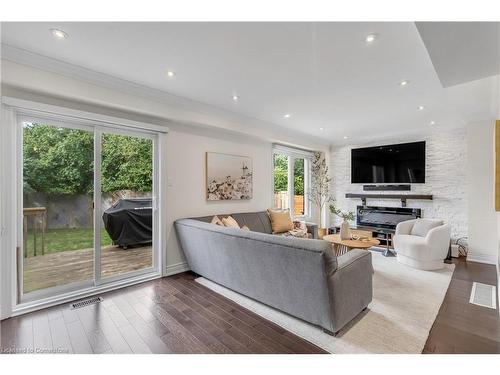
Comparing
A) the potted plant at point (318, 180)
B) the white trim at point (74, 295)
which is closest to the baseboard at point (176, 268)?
the white trim at point (74, 295)

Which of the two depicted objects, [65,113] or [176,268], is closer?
[65,113]

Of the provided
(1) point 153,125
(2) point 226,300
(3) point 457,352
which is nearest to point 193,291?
(2) point 226,300

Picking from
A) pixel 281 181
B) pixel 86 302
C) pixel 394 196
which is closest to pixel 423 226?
pixel 394 196

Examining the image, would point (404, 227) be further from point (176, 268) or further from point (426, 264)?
point (176, 268)

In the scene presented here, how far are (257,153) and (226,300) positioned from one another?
2.93 metres

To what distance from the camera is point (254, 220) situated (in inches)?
174

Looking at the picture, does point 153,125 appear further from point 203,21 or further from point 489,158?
point 489,158

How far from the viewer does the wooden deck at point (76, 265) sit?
2.66 m

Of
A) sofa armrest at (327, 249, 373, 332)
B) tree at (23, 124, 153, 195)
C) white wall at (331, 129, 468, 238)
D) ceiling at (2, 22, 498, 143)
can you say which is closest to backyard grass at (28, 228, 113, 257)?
tree at (23, 124, 153, 195)

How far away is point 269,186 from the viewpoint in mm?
5133

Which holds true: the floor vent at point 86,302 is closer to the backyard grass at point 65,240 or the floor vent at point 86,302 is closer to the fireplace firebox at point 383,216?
the backyard grass at point 65,240

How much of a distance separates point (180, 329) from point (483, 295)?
11.1 ft

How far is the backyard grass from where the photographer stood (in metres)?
2.68

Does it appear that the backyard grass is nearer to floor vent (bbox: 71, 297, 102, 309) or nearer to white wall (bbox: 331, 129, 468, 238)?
floor vent (bbox: 71, 297, 102, 309)
